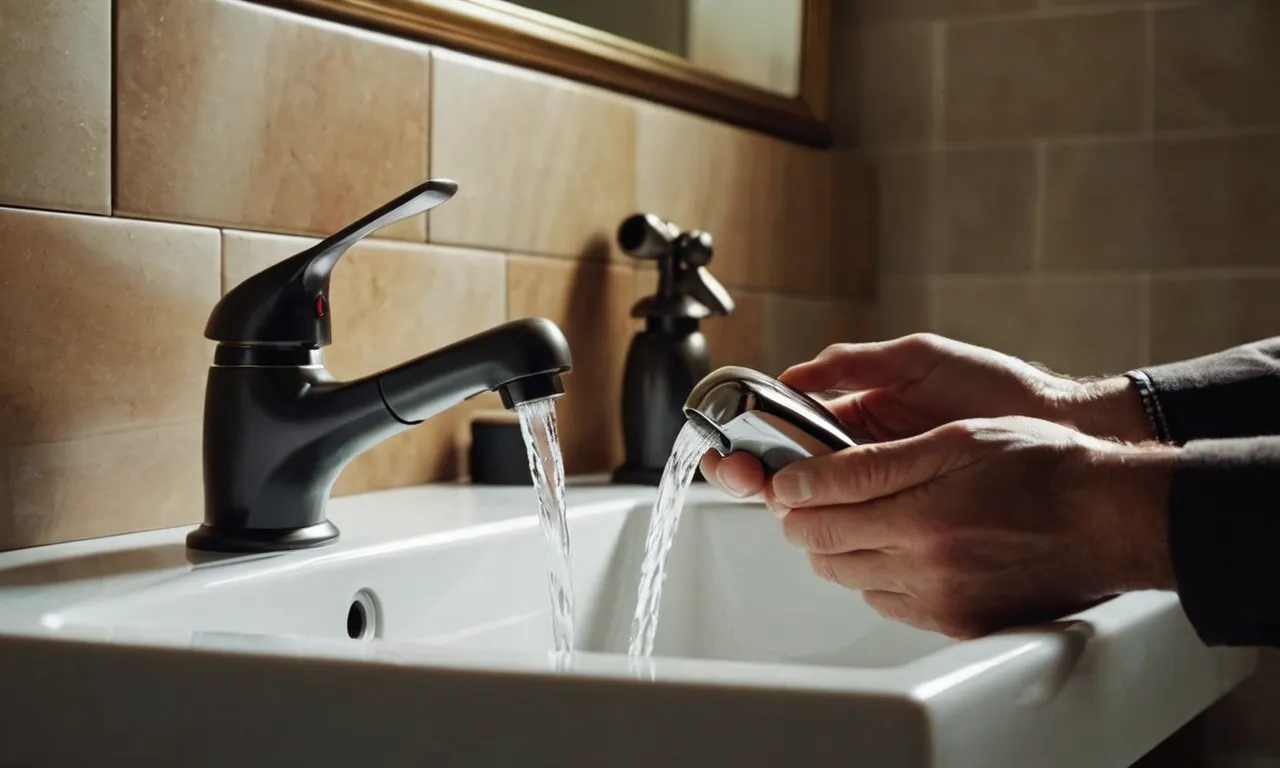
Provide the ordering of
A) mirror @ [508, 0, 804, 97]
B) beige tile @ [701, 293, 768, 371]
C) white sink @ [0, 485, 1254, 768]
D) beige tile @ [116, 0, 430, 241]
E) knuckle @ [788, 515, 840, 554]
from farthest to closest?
beige tile @ [701, 293, 768, 371] < mirror @ [508, 0, 804, 97] < beige tile @ [116, 0, 430, 241] < knuckle @ [788, 515, 840, 554] < white sink @ [0, 485, 1254, 768]

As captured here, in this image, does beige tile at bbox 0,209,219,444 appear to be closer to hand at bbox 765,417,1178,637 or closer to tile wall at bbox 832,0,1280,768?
hand at bbox 765,417,1178,637

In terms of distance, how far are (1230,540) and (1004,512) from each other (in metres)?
0.09

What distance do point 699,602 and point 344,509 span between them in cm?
27

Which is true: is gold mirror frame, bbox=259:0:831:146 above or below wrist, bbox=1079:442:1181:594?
above

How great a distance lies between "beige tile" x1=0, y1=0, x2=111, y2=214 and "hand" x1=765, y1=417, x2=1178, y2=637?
42cm

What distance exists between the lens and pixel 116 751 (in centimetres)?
53

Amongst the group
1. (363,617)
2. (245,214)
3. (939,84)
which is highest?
(939,84)

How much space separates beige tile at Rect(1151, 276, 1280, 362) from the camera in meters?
1.54

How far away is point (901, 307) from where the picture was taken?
172cm

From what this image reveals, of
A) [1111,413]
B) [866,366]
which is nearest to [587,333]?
[866,366]

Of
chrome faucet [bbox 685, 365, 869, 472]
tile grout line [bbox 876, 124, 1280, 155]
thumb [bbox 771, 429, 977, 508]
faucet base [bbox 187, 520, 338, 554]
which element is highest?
tile grout line [bbox 876, 124, 1280, 155]

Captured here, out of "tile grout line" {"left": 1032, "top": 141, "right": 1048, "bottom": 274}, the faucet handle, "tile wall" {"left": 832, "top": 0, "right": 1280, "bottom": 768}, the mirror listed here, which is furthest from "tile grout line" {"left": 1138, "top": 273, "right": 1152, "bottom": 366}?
the faucet handle

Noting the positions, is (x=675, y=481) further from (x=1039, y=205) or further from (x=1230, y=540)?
(x=1039, y=205)

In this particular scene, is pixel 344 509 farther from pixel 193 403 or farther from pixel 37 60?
pixel 37 60
